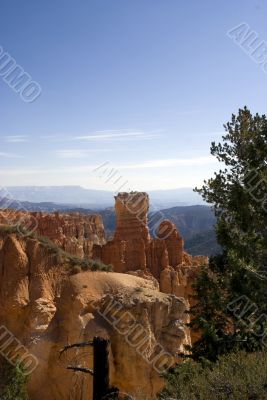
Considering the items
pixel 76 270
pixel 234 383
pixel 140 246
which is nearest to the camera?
pixel 234 383

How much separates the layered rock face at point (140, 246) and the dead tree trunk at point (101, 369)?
118 ft

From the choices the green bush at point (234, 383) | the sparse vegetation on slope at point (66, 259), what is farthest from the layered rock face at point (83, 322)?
the green bush at point (234, 383)

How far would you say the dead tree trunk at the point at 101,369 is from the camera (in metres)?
7.59

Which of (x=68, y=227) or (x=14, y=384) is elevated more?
(x=68, y=227)

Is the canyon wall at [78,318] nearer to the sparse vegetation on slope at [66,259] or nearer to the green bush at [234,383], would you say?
the sparse vegetation on slope at [66,259]

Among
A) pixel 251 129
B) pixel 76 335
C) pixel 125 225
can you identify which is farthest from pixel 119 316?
pixel 125 225

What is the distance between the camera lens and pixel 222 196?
14.7m

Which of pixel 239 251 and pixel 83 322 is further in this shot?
pixel 83 322

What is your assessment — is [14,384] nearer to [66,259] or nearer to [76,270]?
[76,270]

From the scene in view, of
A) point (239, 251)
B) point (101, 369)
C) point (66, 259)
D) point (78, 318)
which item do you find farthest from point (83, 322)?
point (101, 369)

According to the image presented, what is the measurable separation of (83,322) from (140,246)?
95.7 ft

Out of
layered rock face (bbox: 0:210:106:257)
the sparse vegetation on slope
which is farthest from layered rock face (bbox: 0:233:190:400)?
layered rock face (bbox: 0:210:106:257)

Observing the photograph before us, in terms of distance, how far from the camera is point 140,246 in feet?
157

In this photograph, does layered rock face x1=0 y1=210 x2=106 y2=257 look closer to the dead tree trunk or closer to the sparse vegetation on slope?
the sparse vegetation on slope
